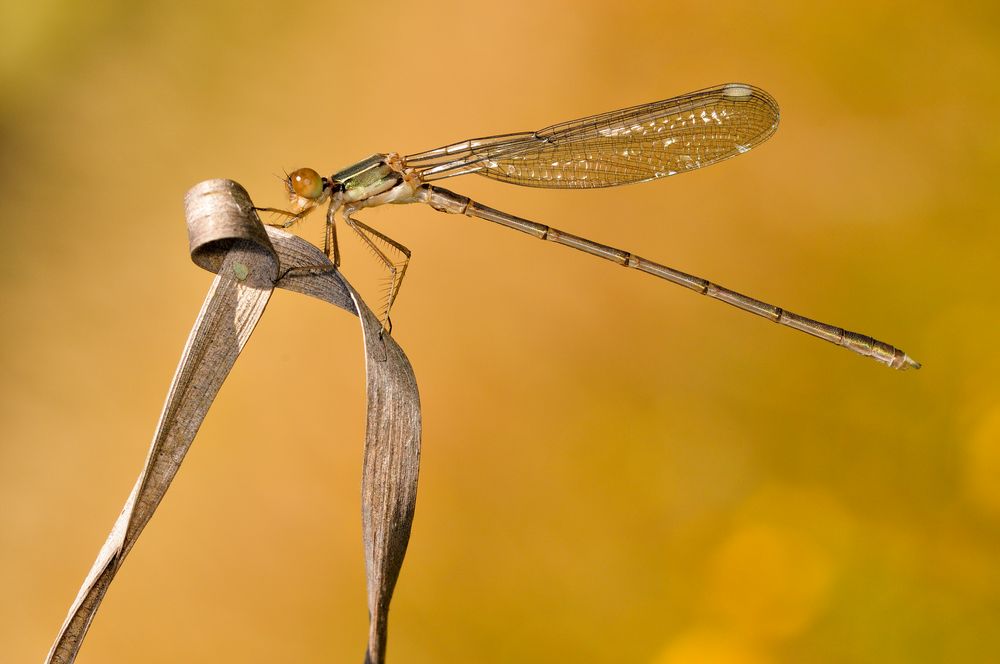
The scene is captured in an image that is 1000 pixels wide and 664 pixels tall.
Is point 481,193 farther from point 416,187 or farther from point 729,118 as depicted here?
point 729,118

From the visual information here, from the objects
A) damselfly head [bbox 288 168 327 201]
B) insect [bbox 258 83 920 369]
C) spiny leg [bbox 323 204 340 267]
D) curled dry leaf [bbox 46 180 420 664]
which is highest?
insect [bbox 258 83 920 369]

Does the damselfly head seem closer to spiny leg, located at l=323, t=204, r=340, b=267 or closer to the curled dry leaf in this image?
spiny leg, located at l=323, t=204, r=340, b=267

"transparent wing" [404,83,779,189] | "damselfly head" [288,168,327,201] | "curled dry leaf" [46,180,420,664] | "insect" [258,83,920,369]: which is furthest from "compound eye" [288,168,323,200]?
"transparent wing" [404,83,779,189]

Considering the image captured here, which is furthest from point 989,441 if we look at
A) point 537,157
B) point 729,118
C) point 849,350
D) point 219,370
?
point 219,370

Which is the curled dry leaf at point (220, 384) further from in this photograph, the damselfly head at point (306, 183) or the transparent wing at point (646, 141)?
the transparent wing at point (646, 141)

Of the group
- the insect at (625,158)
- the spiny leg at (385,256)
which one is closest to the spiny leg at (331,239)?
the spiny leg at (385,256)

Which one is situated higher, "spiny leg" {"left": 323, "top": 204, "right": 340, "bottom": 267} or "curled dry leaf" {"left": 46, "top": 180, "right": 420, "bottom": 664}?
"spiny leg" {"left": 323, "top": 204, "right": 340, "bottom": 267}
